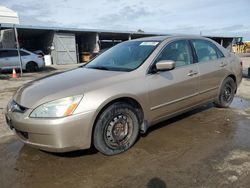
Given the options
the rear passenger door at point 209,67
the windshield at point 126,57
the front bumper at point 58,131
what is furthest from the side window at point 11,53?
the front bumper at point 58,131

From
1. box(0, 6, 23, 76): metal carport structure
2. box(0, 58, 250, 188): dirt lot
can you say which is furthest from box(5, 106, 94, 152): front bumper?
box(0, 6, 23, 76): metal carport structure

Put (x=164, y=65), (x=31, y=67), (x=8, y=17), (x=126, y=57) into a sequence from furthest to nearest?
(x=31, y=67) < (x=8, y=17) < (x=126, y=57) < (x=164, y=65)

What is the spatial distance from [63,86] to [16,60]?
14603 millimetres

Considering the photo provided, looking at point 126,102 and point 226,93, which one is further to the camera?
point 226,93

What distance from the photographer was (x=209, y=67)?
5.09m

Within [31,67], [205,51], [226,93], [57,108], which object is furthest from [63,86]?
[31,67]

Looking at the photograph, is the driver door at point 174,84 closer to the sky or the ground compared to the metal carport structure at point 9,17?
closer to the ground

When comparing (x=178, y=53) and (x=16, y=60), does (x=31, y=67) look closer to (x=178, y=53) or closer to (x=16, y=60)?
(x=16, y=60)

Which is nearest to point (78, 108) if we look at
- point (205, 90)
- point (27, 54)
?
point (205, 90)

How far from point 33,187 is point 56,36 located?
24688 mm

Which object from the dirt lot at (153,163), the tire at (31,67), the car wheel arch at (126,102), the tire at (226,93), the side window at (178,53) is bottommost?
the tire at (31,67)

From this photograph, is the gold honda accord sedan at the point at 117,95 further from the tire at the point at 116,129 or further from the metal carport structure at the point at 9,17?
the metal carport structure at the point at 9,17

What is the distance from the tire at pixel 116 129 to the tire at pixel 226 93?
2526 millimetres

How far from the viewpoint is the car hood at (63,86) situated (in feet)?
10.9
